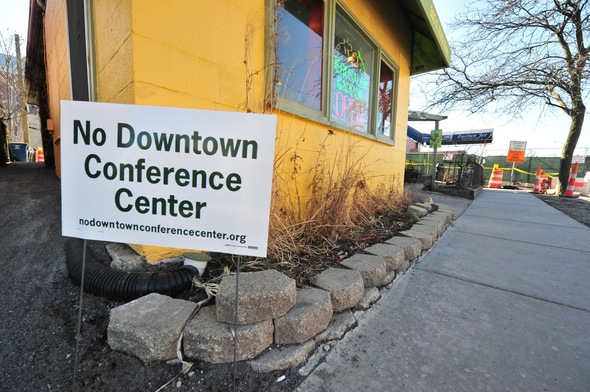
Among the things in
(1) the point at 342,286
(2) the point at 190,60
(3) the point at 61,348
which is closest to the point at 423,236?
(1) the point at 342,286

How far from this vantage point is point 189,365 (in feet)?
3.81

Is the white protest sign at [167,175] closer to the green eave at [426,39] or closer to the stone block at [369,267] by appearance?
the stone block at [369,267]

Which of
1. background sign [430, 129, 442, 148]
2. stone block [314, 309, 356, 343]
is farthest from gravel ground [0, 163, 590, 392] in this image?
background sign [430, 129, 442, 148]

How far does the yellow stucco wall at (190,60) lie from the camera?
5.32 ft

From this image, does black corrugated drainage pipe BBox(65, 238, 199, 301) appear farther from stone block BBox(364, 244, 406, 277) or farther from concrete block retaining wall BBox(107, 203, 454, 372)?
stone block BBox(364, 244, 406, 277)

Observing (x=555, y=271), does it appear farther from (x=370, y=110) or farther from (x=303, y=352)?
(x=370, y=110)

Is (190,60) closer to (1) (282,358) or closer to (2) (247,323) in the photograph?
(2) (247,323)

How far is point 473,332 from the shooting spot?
4.98 ft

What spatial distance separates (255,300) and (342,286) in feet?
1.89

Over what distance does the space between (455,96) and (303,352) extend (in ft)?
44.7

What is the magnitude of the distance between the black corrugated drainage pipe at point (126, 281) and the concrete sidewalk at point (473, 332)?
35.1 inches

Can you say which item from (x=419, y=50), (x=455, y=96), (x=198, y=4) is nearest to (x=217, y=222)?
(x=198, y=4)

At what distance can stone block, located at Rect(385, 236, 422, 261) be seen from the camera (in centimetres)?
237

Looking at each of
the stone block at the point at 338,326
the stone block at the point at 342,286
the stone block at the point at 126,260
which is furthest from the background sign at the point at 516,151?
the stone block at the point at 126,260
